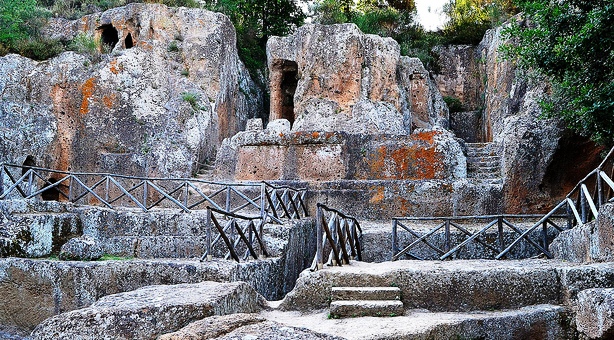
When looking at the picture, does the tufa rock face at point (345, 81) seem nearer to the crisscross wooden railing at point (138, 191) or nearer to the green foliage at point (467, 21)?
the crisscross wooden railing at point (138, 191)

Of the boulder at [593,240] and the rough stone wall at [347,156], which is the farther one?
the rough stone wall at [347,156]

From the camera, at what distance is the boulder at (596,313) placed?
470cm

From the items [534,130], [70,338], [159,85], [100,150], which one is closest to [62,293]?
[70,338]

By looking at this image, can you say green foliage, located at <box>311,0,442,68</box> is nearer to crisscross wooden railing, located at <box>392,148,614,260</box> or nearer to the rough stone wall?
the rough stone wall

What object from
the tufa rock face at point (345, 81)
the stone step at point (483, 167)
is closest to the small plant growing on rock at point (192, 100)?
the tufa rock face at point (345, 81)

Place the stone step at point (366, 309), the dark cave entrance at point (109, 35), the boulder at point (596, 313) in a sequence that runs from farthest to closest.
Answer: the dark cave entrance at point (109, 35) < the stone step at point (366, 309) < the boulder at point (596, 313)

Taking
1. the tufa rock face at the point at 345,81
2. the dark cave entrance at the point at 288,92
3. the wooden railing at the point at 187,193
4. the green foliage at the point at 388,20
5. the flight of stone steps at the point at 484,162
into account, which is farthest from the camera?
the green foliage at the point at 388,20

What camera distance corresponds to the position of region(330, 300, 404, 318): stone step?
600cm

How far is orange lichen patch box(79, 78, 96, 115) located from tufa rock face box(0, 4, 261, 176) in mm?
30

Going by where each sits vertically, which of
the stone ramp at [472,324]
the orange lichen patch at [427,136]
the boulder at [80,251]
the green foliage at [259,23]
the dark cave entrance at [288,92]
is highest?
the green foliage at [259,23]

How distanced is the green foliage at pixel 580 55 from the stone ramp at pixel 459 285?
346 centimetres

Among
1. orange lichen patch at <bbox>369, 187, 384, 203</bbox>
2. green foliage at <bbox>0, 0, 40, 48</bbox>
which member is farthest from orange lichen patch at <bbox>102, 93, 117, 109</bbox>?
orange lichen patch at <bbox>369, 187, 384, 203</bbox>

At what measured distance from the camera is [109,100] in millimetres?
18609

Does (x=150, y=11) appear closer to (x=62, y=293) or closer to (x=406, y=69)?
(x=406, y=69)
